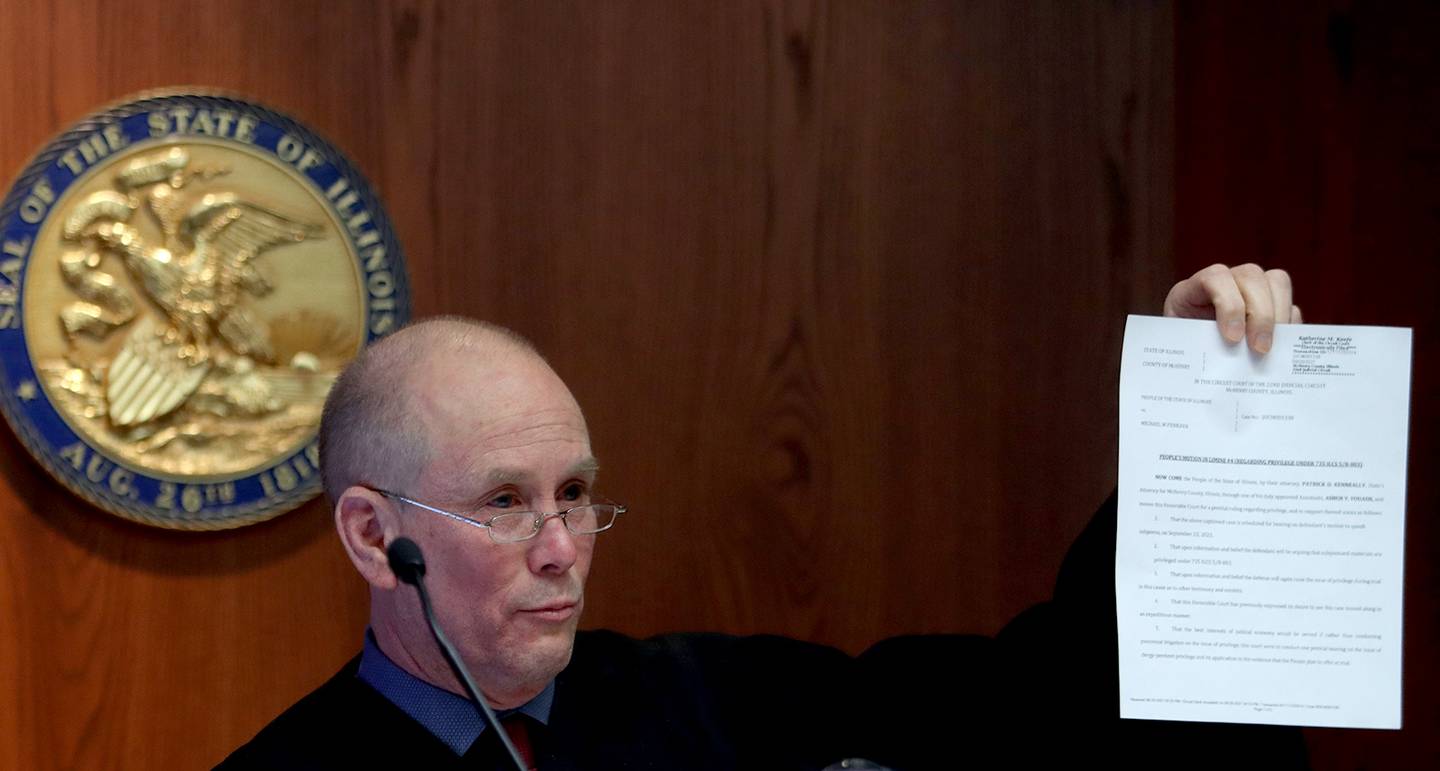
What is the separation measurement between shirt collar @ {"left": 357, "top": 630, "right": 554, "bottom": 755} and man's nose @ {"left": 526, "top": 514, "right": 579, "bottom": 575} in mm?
174

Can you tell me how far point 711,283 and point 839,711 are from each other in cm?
84

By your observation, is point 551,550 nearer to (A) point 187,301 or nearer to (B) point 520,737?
(B) point 520,737

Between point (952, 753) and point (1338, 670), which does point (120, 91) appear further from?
point (1338, 670)

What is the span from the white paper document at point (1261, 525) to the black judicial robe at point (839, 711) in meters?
0.13

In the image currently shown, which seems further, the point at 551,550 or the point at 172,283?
the point at 172,283

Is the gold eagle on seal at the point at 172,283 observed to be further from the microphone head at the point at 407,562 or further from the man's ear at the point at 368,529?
the microphone head at the point at 407,562

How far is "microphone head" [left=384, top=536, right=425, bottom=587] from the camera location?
1.44 metres

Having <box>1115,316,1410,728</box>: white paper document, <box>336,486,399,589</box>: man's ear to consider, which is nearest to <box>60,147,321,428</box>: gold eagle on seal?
<box>336,486,399,589</box>: man's ear

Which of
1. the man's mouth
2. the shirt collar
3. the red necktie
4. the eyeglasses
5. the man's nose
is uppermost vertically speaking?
the eyeglasses

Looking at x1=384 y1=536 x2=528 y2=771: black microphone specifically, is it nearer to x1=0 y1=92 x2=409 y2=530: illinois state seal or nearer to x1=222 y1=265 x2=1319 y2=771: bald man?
x1=222 y1=265 x2=1319 y2=771: bald man

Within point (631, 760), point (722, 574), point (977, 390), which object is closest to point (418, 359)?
point (631, 760)

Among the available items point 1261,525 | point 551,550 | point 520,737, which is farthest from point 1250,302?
point 520,737

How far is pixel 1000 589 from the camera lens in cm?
273

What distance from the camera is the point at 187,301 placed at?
2182 mm
